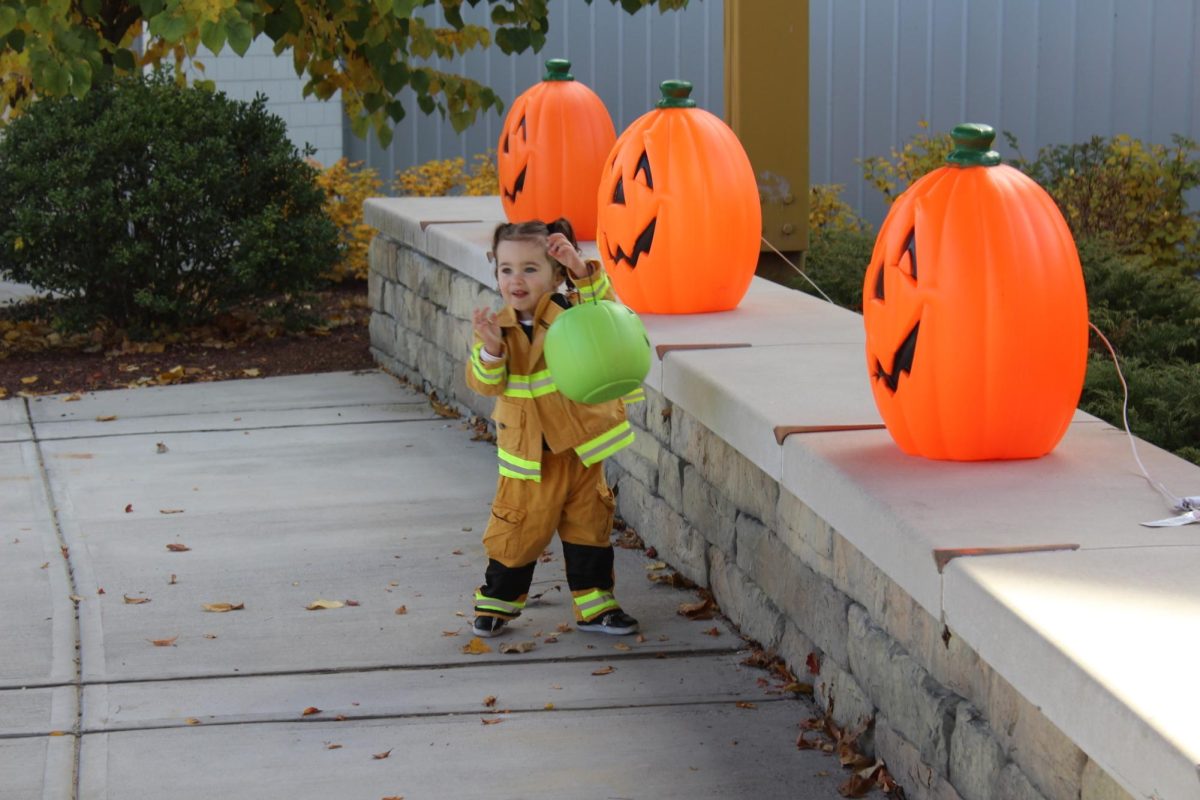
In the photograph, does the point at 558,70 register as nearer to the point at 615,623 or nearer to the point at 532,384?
the point at 532,384

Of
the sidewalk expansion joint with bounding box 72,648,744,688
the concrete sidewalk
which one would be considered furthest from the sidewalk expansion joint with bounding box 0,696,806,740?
the sidewalk expansion joint with bounding box 72,648,744,688

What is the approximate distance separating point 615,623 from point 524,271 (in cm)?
100

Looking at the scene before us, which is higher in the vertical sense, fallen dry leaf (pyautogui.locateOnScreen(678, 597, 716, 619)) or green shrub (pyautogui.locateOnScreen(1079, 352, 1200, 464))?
green shrub (pyautogui.locateOnScreen(1079, 352, 1200, 464))

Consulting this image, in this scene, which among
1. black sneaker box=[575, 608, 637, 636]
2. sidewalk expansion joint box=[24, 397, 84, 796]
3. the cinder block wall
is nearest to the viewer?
the cinder block wall

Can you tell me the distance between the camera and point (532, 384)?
4.16 m

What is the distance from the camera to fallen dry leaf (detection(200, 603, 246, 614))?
4.47 m

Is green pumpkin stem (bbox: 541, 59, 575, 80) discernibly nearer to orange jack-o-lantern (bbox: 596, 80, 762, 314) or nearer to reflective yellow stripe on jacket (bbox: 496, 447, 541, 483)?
orange jack-o-lantern (bbox: 596, 80, 762, 314)

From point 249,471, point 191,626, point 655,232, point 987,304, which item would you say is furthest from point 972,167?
point 249,471

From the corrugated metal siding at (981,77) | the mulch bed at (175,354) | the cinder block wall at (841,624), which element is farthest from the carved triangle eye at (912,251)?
the corrugated metal siding at (981,77)

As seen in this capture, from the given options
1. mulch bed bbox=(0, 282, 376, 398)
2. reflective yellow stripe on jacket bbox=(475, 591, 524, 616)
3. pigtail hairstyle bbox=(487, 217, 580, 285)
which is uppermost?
pigtail hairstyle bbox=(487, 217, 580, 285)

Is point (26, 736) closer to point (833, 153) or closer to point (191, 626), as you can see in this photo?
point (191, 626)

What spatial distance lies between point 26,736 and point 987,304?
239cm

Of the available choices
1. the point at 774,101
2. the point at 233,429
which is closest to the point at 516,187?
the point at 233,429

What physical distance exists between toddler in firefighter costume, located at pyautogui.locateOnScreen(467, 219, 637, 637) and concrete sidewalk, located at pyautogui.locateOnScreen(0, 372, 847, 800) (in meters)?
0.14
